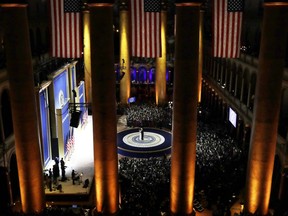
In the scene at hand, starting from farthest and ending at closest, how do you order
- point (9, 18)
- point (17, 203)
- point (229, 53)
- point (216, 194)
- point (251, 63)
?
point (251, 63) < point (17, 203) < point (216, 194) < point (229, 53) < point (9, 18)

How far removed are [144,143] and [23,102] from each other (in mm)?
20037

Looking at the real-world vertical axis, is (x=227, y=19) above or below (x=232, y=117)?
above

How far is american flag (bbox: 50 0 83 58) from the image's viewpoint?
13.9 metres

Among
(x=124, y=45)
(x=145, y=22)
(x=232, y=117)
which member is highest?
(x=145, y=22)

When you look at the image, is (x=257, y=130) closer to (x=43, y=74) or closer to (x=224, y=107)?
(x=43, y=74)

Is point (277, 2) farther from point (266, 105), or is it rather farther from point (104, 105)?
point (104, 105)

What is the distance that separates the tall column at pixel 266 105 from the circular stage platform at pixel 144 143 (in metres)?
16.0

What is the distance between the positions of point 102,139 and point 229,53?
5.98 m

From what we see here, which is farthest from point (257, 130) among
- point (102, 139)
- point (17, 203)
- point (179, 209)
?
point (17, 203)

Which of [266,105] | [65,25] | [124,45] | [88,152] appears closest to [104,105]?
[65,25]

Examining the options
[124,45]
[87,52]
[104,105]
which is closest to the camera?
[104,105]

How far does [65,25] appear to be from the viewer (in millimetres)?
14078

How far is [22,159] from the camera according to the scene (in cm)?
1378

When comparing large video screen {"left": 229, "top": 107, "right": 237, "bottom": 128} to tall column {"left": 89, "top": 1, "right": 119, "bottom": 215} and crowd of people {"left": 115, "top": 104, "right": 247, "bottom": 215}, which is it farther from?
tall column {"left": 89, "top": 1, "right": 119, "bottom": 215}
